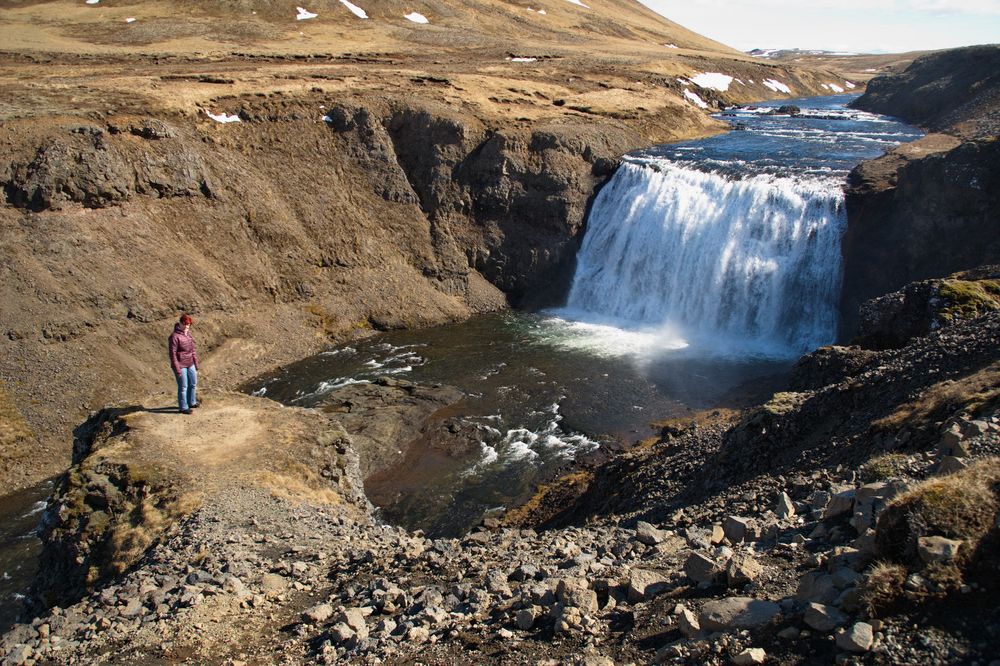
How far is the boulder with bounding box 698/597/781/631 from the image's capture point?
711 centimetres

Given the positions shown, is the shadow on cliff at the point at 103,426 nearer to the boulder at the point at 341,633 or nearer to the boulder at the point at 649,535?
the boulder at the point at 341,633

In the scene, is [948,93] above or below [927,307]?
above

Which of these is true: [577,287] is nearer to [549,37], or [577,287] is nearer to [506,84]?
[506,84]

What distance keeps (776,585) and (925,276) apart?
24.6m

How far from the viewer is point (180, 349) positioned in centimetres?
1711

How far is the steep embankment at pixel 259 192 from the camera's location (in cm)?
2595

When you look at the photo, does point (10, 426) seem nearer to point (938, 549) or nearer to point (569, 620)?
point (569, 620)

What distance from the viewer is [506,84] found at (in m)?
46.3

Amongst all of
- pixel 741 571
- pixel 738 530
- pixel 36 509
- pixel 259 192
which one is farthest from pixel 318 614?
pixel 259 192

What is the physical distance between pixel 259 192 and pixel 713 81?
5085 centimetres

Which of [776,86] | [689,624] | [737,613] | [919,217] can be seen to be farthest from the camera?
[776,86]

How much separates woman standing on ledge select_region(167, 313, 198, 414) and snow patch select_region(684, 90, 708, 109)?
52.4 meters

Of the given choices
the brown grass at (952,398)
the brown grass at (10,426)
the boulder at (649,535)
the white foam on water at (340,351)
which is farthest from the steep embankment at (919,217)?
the brown grass at (10,426)

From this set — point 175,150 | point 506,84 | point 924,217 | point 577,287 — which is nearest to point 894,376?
point 924,217
